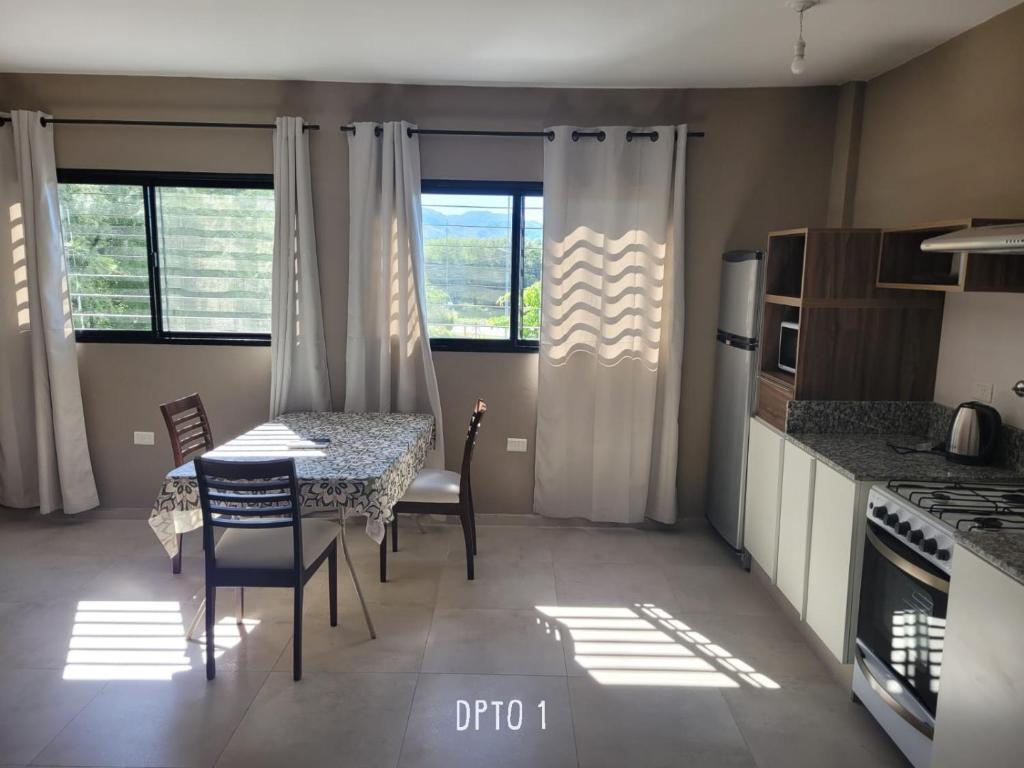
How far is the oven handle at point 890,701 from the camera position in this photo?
79.6 inches

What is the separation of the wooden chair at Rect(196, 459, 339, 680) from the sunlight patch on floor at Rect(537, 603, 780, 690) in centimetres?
111

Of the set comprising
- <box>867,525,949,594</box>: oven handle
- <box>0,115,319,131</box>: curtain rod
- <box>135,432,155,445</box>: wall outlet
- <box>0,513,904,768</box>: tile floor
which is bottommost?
<box>0,513,904,768</box>: tile floor

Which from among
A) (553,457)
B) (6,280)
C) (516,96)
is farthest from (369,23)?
(6,280)

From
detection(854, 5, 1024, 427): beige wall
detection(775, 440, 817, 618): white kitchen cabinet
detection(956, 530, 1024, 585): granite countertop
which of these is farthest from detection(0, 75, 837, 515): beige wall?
detection(956, 530, 1024, 585): granite countertop

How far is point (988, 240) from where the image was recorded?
1887 mm

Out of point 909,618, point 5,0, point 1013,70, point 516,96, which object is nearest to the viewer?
point 909,618

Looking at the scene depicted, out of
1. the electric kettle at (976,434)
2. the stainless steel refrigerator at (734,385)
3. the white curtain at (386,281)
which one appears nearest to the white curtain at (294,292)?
the white curtain at (386,281)

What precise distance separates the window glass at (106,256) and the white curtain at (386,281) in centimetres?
130

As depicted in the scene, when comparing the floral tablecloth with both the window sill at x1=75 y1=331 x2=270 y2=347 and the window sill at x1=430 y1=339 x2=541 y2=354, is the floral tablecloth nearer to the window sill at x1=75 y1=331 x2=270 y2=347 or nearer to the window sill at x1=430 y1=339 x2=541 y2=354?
the window sill at x1=430 y1=339 x2=541 y2=354

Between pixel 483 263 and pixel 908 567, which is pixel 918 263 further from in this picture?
pixel 483 263

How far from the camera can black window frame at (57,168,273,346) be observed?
3.94 meters

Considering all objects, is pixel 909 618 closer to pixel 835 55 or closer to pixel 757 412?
pixel 757 412

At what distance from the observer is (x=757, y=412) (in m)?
3.46

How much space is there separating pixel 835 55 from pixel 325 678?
3.53 metres
